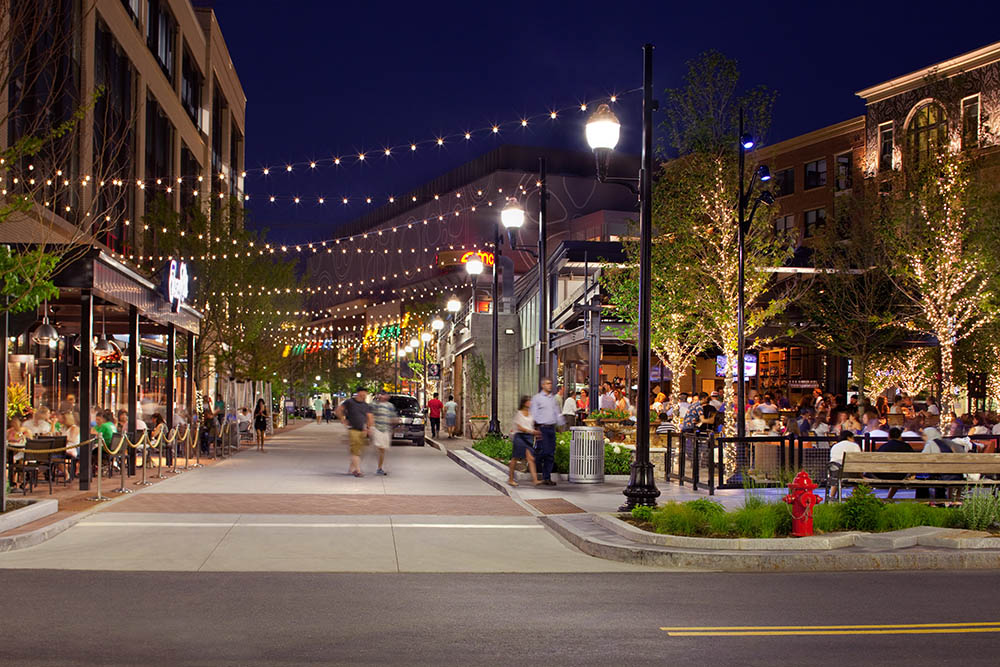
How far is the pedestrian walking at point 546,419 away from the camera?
19.1 meters

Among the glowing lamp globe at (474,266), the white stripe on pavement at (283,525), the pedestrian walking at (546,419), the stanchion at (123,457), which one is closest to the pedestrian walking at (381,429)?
the pedestrian walking at (546,419)

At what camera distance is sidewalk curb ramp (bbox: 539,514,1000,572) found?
11.3 meters

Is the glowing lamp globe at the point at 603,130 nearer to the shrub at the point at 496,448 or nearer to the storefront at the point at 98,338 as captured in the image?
the storefront at the point at 98,338

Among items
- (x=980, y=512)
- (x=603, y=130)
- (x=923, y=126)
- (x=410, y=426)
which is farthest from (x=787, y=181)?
(x=980, y=512)

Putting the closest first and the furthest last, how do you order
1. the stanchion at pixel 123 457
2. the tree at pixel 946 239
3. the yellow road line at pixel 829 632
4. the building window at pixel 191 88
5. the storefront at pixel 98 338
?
1. the yellow road line at pixel 829 632
2. the storefront at pixel 98 338
3. the stanchion at pixel 123 457
4. the tree at pixel 946 239
5. the building window at pixel 191 88

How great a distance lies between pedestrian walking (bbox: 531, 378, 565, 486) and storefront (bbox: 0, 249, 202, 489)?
7.63 m

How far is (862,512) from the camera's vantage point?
12.9 m

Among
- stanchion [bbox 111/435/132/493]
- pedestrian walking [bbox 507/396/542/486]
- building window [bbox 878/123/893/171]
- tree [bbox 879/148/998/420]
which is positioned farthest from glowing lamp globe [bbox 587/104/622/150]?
building window [bbox 878/123/893/171]

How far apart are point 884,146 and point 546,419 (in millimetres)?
41525

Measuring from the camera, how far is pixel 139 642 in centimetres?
737

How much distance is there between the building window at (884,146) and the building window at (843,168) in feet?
11.3

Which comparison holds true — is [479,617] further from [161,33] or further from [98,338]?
[161,33]

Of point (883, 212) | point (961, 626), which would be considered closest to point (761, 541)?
point (961, 626)

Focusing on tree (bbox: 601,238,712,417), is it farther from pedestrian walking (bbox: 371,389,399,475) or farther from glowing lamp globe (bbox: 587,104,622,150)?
glowing lamp globe (bbox: 587,104,622,150)
